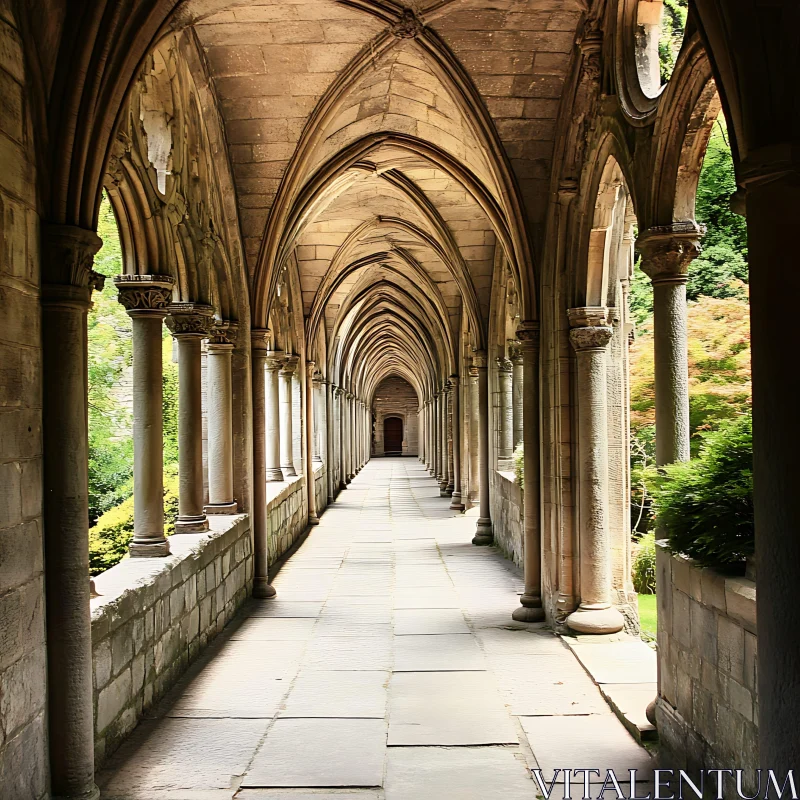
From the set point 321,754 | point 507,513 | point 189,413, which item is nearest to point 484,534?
point 507,513

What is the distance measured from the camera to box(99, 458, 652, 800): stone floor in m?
3.69

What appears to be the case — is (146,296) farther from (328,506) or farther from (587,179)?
(328,506)

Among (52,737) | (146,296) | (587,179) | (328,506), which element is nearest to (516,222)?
(587,179)

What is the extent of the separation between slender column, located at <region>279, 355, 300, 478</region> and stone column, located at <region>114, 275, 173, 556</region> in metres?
7.50

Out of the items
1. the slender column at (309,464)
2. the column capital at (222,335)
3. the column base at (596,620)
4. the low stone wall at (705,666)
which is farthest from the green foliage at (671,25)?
the low stone wall at (705,666)

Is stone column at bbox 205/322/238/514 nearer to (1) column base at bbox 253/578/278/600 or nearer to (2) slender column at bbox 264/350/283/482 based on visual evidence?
(1) column base at bbox 253/578/278/600

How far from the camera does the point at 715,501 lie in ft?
10.6

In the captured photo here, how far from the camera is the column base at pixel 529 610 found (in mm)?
6789

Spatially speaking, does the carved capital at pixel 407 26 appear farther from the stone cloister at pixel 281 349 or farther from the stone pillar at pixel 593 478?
the stone pillar at pixel 593 478

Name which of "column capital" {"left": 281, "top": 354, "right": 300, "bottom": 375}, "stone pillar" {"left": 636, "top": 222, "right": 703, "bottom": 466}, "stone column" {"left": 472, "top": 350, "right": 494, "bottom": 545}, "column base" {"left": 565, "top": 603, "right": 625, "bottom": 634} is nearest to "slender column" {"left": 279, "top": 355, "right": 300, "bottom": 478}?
"column capital" {"left": 281, "top": 354, "right": 300, "bottom": 375}

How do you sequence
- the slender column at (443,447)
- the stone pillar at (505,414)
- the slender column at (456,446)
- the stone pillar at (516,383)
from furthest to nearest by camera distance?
the slender column at (443,447)
the slender column at (456,446)
the stone pillar at (505,414)
the stone pillar at (516,383)

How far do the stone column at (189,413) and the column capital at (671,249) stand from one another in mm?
3682

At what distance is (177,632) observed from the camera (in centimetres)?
524

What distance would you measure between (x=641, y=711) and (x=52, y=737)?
282cm
